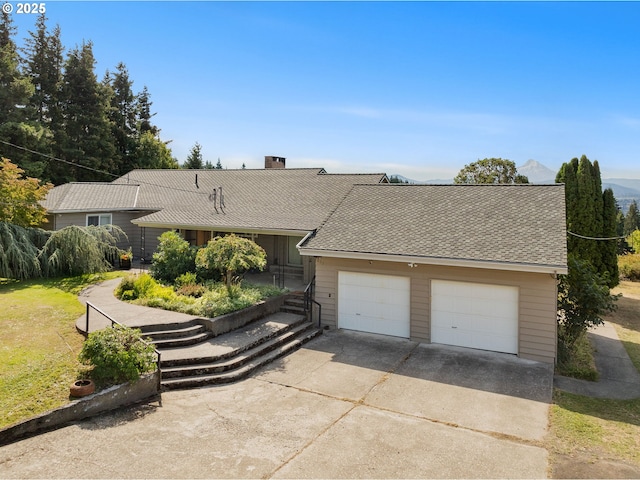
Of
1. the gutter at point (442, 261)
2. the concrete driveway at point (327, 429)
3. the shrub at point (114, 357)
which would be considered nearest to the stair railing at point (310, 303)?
the gutter at point (442, 261)

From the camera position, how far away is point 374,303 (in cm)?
1316

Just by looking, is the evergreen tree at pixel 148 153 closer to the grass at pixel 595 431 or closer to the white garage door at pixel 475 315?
the white garage door at pixel 475 315

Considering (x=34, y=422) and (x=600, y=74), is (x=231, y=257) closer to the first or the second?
(x=34, y=422)

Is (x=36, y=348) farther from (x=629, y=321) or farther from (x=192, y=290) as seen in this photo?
(x=629, y=321)

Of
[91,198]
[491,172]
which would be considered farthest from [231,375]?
[491,172]

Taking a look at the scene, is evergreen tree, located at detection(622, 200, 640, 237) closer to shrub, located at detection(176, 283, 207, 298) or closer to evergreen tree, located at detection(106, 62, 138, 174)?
evergreen tree, located at detection(106, 62, 138, 174)

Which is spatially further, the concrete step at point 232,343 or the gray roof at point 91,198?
the gray roof at point 91,198

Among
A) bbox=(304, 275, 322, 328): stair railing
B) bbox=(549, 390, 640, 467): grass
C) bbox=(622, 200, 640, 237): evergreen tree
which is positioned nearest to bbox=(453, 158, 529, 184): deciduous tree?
bbox=(304, 275, 322, 328): stair railing

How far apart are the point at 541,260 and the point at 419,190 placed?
241 inches

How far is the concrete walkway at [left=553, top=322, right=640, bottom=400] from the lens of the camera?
950 centimetres

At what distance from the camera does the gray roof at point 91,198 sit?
811 inches

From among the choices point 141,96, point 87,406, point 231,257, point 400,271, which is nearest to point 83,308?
point 231,257

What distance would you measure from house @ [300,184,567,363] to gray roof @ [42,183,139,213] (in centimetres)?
1341

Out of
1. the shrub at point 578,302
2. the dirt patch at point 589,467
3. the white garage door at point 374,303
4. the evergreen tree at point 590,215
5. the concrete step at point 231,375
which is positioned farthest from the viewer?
the evergreen tree at point 590,215
